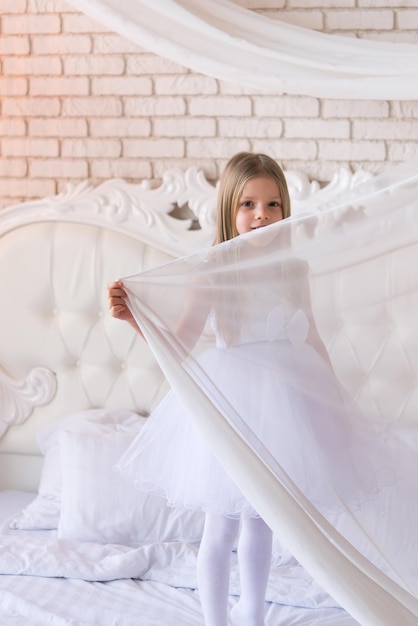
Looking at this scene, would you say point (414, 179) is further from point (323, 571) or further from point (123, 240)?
point (123, 240)

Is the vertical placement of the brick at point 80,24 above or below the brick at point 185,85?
above

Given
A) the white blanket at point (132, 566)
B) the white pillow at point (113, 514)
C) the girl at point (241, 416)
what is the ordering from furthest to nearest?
the white pillow at point (113, 514) → the white blanket at point (132, 566) → the girl at point (241, 416)

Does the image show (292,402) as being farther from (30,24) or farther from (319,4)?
(30,24)

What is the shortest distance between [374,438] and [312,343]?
19 centimetres

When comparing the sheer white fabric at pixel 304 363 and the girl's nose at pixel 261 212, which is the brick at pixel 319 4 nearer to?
the girl's nose at pixel 261 212

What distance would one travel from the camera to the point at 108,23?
8.50 ft

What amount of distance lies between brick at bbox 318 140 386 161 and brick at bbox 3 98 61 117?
2.68 feet

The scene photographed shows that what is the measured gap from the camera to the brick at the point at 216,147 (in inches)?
105

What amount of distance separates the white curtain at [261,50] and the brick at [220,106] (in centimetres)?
11

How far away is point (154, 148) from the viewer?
8.93 feet

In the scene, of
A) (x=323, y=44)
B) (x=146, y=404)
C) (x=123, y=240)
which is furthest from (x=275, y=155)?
(x=146, y=404)

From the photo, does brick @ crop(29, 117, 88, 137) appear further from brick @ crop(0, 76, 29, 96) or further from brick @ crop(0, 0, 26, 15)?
brick @ crop(0, 0, 26, 15)

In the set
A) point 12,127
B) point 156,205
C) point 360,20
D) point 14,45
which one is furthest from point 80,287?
point 360,20

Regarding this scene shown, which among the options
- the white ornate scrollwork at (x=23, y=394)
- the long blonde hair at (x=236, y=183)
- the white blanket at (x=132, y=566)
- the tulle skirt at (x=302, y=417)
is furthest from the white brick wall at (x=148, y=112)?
the tulle skirt at (x=302, y=417)
